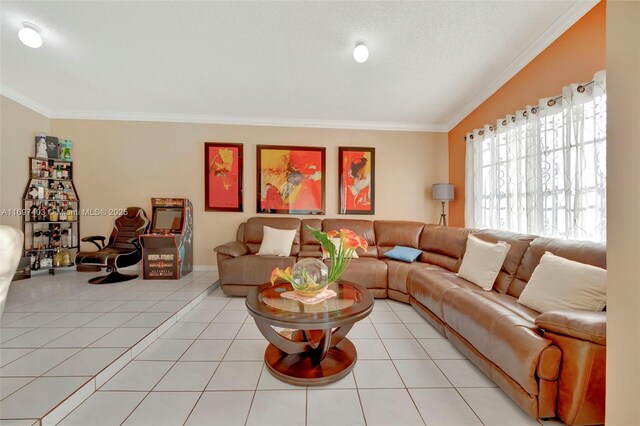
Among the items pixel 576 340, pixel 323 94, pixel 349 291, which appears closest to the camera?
pixel 576 340

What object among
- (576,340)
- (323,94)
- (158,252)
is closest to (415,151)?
(323,94)

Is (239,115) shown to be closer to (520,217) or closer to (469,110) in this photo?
(469,110)

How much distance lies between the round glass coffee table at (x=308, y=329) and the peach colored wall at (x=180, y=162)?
8.07 feet

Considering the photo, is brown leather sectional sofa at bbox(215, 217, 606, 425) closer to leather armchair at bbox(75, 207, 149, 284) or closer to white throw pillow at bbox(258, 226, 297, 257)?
white throw pillow at bbox(258, 226, 297, 257)

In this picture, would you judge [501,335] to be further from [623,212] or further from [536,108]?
[536,108]

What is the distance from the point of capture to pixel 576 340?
114cm

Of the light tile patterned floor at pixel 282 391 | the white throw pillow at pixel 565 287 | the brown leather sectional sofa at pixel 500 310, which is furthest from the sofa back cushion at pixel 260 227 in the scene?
the white throw pillow at pixel 565 287

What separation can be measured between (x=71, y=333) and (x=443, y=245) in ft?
12.3

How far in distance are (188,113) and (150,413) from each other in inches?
151

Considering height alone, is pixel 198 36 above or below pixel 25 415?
above

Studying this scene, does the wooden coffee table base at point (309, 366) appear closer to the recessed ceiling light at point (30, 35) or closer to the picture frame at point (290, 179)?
the picture frame at point (290, 179)

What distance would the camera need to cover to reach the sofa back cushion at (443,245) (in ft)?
9.29

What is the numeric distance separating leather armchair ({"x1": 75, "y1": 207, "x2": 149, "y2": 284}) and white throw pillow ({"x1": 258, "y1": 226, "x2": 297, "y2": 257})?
1781 mm

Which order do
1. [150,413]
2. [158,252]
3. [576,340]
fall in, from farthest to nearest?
[158,252], [150,413], [576,340]
